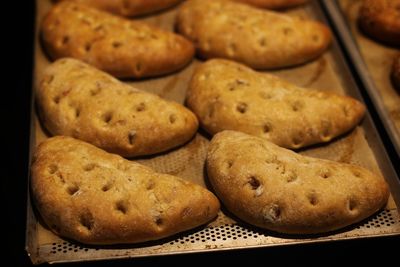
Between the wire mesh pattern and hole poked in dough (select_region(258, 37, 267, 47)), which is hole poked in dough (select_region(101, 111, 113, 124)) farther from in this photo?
hole poked in dough (select_region(258, 37, 267, 47))

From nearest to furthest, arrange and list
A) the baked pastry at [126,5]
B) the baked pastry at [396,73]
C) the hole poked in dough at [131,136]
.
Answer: the hole poked in dough at [131,136]
the baked pastry at [396,73]
the baked pastry at [126,5]

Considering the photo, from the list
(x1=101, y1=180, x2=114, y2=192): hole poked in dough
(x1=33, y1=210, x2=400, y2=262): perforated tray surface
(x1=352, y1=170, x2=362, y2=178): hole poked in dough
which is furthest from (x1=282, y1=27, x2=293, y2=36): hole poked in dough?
(x1=101, y1=180, x2=114, y2=192): hole poked in dough

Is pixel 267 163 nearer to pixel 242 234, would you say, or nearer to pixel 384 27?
pixel 242 234

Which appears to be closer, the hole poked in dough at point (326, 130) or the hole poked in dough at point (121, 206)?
the hole poked in dough at point (121, 206)

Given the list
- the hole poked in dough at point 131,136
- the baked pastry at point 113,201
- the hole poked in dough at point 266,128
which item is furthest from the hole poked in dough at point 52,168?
the hole poked in dough at point 266,128

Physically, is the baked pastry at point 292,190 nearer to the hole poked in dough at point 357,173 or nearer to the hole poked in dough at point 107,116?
the hole poked in dough at point 357,173

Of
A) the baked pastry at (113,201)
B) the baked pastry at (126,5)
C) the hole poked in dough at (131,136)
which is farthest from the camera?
the baked pastry at (126,5)

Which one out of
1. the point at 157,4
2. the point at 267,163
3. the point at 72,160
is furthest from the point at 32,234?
the point at 157,4

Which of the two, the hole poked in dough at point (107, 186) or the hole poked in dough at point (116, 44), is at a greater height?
the hole poked in dough at point (116, 44)
